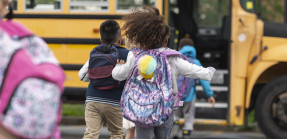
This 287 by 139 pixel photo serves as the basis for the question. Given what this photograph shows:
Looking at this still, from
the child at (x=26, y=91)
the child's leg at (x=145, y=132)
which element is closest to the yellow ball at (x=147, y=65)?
the child's leg at (x=145, y=132)

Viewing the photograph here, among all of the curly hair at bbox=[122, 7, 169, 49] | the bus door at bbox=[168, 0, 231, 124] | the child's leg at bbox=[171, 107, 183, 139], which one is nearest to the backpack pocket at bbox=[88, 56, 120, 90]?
the curly hair at bbox=[122, 7, 169, 49]

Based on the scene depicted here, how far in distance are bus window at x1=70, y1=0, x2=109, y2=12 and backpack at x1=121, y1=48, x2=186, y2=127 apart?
3309mm

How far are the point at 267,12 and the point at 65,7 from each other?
5.79 meters

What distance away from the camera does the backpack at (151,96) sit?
3135mm

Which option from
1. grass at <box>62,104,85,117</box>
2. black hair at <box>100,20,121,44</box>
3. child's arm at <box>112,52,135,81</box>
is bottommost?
grass at <box>62,104,85,117</box>

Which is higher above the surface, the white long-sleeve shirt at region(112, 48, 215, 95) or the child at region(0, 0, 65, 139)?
the child at region(0, 0, 65, 139)

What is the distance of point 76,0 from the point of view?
6.57 m

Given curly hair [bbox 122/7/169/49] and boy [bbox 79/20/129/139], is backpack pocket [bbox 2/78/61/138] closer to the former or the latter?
curly hair [bbox 122/7/169/49]

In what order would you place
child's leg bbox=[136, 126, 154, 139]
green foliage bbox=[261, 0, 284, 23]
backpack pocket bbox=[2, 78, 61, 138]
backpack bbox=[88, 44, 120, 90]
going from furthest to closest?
green foliage bbox=[261, 0, 284, 23]
backpack bbox=[88, 44, 120, 90]
child's leg bbox=[136, 126, 154, 139]
backpack pocket bbox=[2, 78, 61, 138]

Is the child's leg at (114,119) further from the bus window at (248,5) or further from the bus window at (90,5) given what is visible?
the bus window at (248,5)

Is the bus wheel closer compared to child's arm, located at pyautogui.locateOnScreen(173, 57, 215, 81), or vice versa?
child's arm, located at pyautogui.locateOnScreen(173, 57, 215, 81)

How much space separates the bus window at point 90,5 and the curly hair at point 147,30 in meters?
3.21

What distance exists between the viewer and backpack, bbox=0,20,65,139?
143 cm

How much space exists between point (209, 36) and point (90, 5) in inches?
96.1
